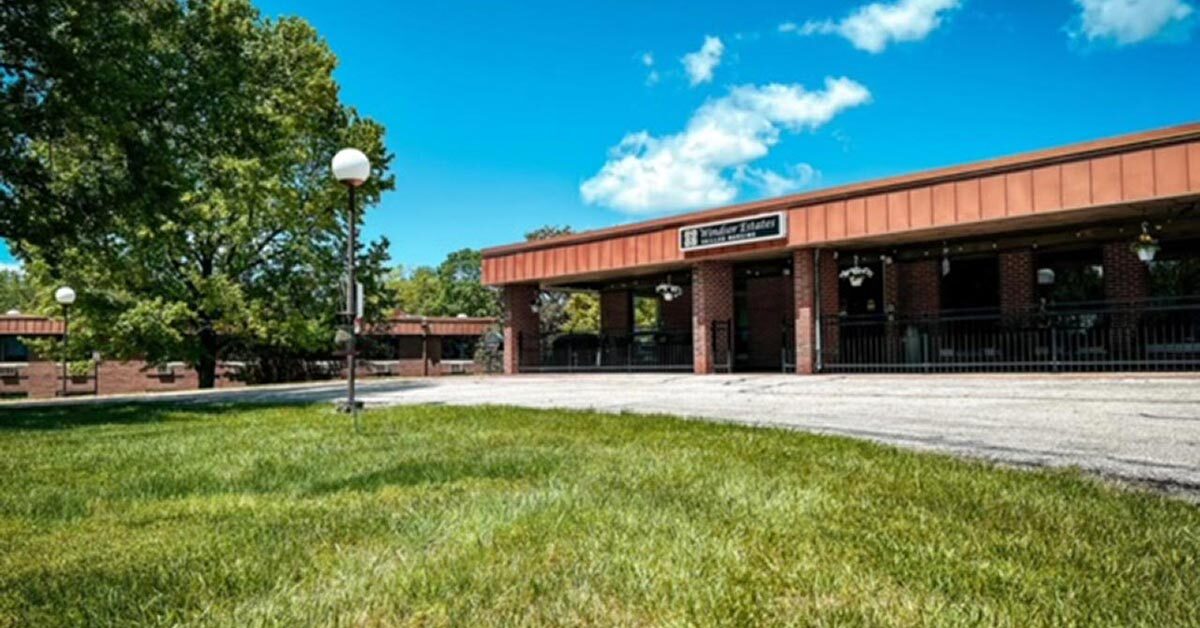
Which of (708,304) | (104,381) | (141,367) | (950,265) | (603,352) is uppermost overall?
(950,265)

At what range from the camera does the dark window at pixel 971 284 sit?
1811 centimetres

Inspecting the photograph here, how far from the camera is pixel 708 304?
58.6 feet

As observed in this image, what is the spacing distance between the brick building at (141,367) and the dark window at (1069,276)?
22551mm

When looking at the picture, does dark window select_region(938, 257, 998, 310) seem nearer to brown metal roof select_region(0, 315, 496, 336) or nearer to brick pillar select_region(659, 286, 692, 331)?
brick pillar select_region(659, 286, 692, 331)

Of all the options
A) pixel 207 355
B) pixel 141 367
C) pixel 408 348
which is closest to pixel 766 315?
pixel 207 355

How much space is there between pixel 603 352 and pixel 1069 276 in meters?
11.6

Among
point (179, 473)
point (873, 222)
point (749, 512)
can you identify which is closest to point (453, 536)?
point (749, 512)

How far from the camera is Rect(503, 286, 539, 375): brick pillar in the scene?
74.7ft

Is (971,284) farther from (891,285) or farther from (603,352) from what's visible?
(603,352)

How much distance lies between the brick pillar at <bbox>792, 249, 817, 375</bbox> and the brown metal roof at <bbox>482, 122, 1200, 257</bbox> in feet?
3.91

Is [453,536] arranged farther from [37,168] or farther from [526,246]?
[526,246]

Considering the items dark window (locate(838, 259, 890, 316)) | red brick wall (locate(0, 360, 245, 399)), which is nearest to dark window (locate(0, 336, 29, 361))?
red brick wall (locate(0, 360, 245, 399))

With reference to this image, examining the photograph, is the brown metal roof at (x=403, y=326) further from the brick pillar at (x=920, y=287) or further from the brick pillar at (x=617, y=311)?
the brick pillar at (x=920, y=287)

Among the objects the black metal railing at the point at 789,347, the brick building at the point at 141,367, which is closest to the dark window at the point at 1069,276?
the black metal railing at the point at 789,347
